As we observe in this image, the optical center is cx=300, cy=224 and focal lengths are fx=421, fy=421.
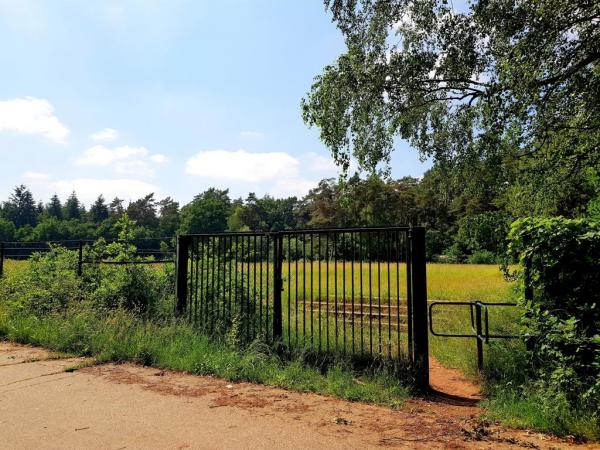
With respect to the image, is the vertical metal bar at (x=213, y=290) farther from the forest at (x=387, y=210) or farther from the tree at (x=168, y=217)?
the tree at (x=168, y=217)

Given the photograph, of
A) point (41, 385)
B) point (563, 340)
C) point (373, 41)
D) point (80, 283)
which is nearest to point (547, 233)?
point (563, 340)

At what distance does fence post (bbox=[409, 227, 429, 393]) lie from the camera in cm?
571

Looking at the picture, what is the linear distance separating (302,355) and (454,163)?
867cm

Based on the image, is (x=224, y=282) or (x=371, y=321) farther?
(x=224, y=282)

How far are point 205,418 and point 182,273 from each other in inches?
170

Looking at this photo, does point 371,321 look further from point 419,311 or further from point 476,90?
point 476,90

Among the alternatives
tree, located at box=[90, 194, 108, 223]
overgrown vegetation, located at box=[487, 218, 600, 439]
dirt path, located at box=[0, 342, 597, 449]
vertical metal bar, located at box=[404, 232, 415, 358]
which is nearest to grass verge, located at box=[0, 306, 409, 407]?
→ dirt path, located at box=[0, 342, 597, 449]

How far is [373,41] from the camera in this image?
36.3 feet

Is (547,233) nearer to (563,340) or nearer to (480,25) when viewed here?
(563,340)

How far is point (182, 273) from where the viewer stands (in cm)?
834

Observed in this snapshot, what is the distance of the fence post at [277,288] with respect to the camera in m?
6.97

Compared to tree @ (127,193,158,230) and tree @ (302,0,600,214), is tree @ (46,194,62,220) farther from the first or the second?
tree @ (302,0,600,214)

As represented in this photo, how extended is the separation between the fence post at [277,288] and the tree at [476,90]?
5.60m

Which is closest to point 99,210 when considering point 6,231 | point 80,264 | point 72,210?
point 72,210
